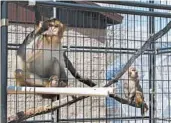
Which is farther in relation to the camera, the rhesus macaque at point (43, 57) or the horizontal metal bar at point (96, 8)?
the rhesus macaque at point (43, 57)

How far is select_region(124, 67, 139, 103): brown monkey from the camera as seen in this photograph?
2.83m

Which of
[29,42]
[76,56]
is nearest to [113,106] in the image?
[76,56]

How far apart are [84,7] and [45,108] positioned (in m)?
0.78

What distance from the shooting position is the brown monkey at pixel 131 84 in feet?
9.29

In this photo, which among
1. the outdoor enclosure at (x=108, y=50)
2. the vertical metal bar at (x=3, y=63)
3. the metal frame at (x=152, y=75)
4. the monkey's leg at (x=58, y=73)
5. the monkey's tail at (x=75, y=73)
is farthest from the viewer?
the metal frame at (x=152, y=75)

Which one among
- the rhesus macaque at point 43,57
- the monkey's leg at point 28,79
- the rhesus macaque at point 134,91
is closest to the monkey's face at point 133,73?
the rhesus macaque at point 134,91

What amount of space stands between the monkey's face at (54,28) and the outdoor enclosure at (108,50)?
5 cm

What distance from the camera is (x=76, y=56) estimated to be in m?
3.23

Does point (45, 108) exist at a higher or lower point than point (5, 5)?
lower

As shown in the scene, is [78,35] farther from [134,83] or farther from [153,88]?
[153,88]

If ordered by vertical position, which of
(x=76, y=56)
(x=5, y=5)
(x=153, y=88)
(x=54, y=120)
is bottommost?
(x=54, y=120)

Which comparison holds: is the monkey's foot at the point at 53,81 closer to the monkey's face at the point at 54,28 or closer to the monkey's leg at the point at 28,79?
the monkey's leg at the point at 28,79

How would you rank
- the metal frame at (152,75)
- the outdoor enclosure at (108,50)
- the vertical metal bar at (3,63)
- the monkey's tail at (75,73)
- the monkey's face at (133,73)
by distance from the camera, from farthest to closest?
the metal frame at (152,75), the monkey's face at (133,73), the monkey's tail at (75,73), the outdoor enclosure at (108,50), the vertical metal bar at (3,63)

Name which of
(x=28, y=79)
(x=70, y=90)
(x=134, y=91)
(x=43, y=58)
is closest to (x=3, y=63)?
(x=70, y=90)
